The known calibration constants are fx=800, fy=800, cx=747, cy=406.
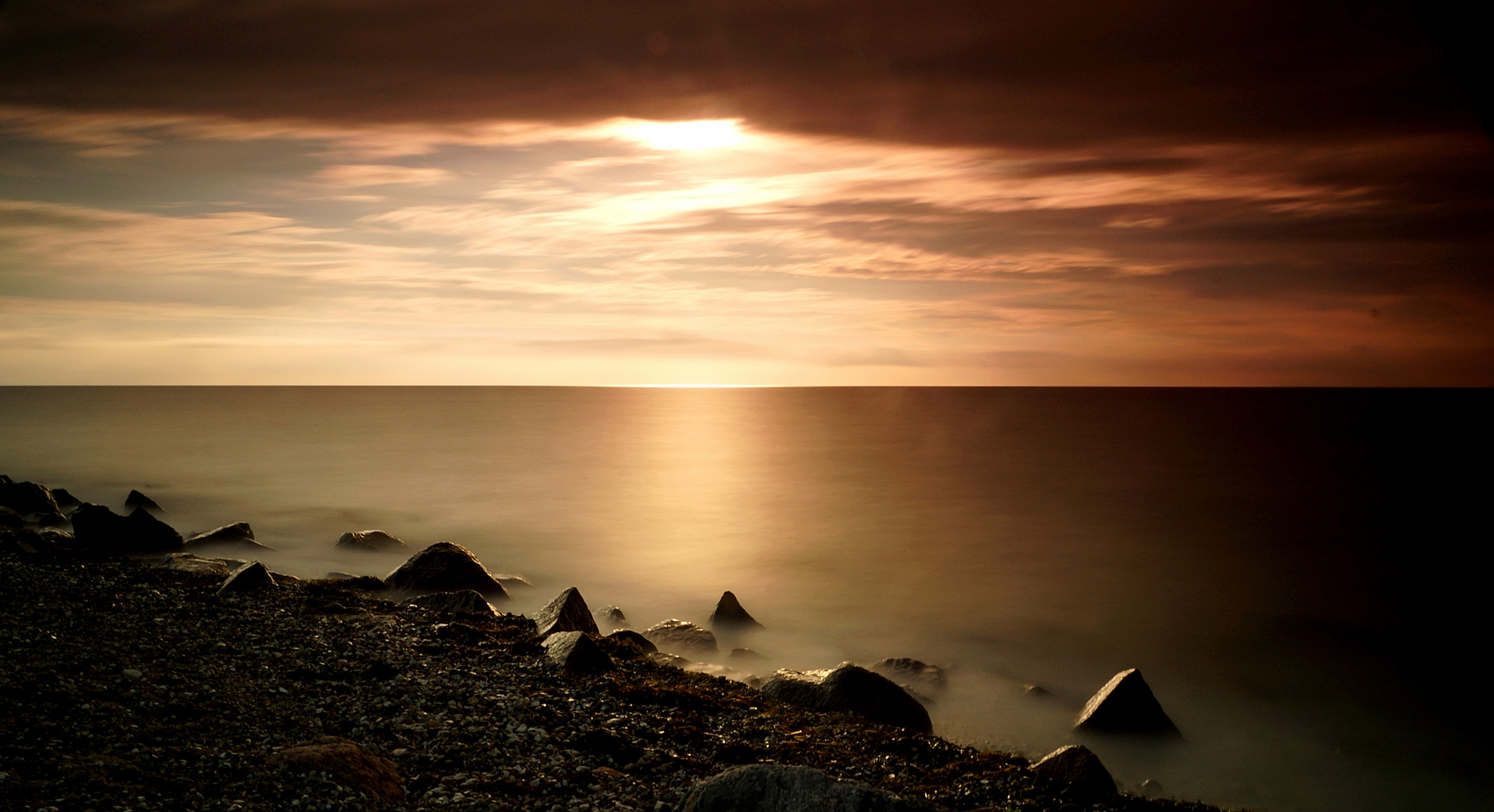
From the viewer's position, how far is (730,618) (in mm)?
19969

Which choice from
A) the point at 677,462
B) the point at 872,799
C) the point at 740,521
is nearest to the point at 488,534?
the point at 740,521

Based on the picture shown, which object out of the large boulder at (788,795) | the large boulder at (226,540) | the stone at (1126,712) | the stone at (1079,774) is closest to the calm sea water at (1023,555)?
the stone at (1126,712)

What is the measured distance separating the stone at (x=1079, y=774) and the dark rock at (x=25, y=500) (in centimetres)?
3267

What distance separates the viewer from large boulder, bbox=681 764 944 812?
21.8 feet

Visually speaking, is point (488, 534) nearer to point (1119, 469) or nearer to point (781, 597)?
point (781, 597)

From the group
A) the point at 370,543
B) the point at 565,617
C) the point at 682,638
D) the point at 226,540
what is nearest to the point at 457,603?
the point at 565,617

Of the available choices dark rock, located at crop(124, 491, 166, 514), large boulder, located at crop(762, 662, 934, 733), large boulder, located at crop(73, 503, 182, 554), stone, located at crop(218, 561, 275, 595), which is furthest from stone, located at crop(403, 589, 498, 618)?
dark rock, located at crop(124, 491, 166, 514)

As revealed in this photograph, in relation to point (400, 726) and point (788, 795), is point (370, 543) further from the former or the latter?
point (788, 795)

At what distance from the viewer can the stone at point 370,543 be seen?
2592cm

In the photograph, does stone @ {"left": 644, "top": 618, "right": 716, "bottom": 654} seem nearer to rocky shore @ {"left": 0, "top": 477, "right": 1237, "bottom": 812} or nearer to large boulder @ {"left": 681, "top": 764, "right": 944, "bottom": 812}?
rocky shore @ {"left": 0, "top": 477, "right": 1237, "bottom": 812}

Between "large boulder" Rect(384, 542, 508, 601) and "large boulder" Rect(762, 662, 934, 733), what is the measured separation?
8.58 meters

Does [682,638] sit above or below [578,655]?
below

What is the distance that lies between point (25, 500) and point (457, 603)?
23.1 metres

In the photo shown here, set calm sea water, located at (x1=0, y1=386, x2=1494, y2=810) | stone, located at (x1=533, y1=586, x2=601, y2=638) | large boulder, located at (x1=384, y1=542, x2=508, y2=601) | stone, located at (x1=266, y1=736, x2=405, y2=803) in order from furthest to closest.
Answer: large boulder, located at (x1=384, y1=542, x2=508, y2=601), calm sea water, located at (x1=0, y1=386, x2=1494, y2=810), stone, located at (x1=533, y1=586, x2=601, y2=638), stone, located at (x1=266, y1=736, x2=405, y2=803)
